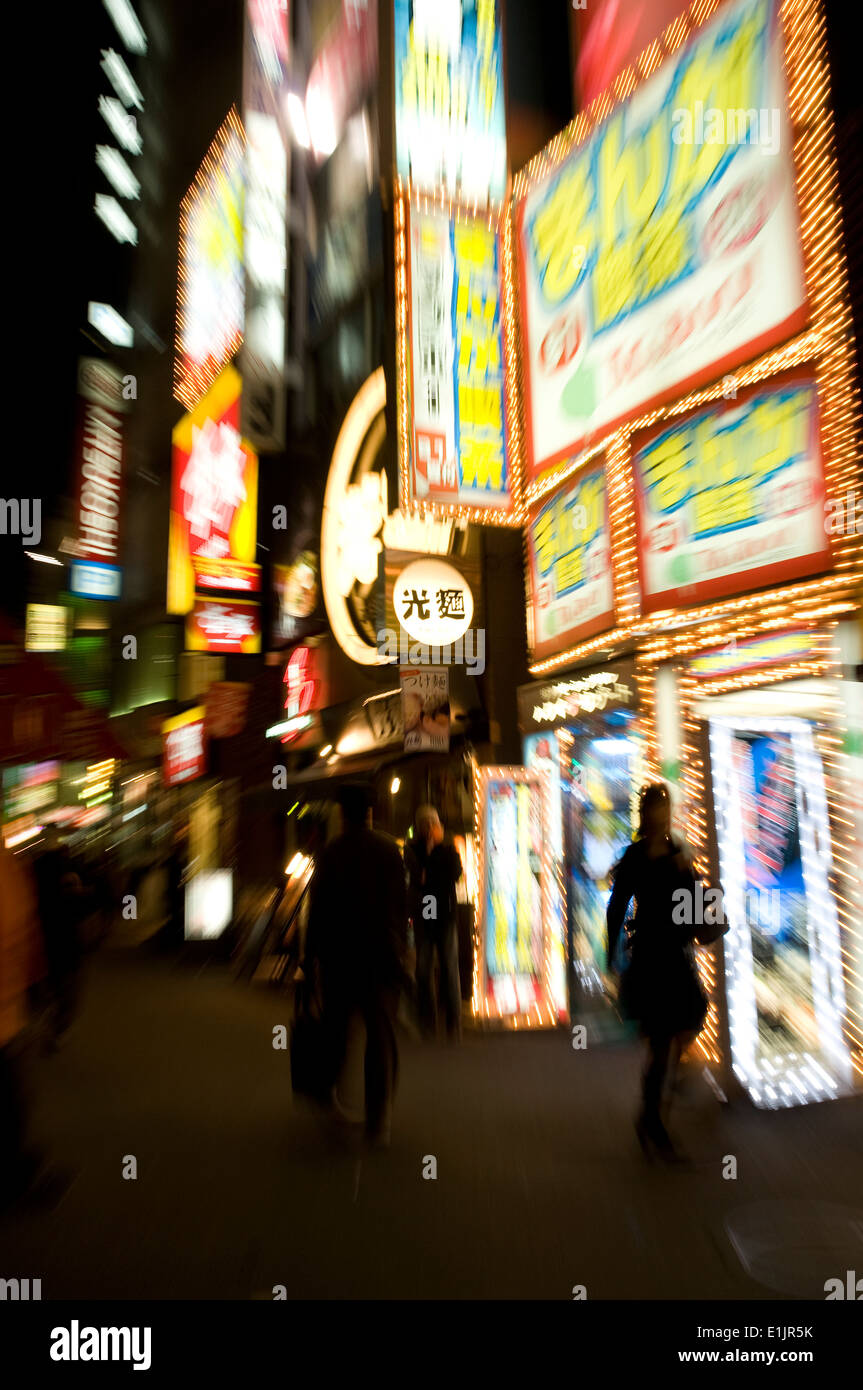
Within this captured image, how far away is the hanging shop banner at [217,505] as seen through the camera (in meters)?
17.1

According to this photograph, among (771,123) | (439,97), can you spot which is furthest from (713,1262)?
(439,97)

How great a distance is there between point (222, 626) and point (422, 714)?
9.60 metres

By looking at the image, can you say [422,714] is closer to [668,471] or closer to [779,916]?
[668,471]

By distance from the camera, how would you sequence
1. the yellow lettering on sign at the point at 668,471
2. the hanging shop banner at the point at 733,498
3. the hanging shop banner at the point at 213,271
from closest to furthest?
the hanging shop banner at the point at 733,498, the yellow lettering on sign at the point at 668,471, the hanging shop banner at the point at 213,271

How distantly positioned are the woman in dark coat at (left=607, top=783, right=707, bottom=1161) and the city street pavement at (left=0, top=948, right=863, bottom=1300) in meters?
0.43

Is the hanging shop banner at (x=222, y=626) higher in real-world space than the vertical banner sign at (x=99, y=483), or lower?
lower

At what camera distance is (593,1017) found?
25.5 ft

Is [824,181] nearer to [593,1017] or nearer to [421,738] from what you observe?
[421,738]

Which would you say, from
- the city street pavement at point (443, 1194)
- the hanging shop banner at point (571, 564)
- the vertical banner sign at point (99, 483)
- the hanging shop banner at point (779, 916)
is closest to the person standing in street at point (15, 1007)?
the city street pavement at point (443, 1194)

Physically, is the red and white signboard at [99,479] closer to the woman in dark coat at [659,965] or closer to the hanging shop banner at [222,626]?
the hanging shop banner at [222,626]

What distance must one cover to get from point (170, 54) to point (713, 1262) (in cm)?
3888

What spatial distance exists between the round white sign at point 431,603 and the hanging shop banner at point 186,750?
34.4ft

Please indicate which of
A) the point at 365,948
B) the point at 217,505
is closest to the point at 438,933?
the point at 365,948
